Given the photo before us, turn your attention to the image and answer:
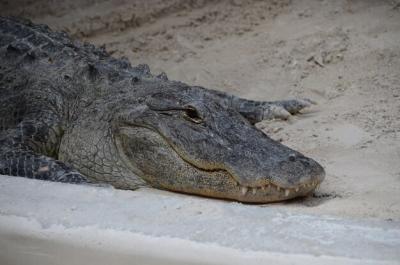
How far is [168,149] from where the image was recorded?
14.5 ft

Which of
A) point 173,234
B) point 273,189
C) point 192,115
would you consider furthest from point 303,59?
point 173,234

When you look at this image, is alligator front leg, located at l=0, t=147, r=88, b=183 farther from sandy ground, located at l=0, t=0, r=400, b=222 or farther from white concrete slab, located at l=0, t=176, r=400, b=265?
sandy ground, located at l=0, t=0, r=400, b=222

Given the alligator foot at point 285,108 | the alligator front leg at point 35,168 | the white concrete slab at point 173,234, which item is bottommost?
the white concrete slab at point 173,234

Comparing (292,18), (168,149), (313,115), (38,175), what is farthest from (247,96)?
(38,175)

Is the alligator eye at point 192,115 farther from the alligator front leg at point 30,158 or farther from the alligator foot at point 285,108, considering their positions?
the alligator foot at point 285,108

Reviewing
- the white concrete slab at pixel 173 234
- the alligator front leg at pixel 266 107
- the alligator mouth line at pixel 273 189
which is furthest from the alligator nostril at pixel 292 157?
the alligator front leg at pixel 266 107

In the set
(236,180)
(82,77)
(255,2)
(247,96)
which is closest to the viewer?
(236,180)

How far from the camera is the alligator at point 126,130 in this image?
4.07 metres

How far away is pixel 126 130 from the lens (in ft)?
15.3

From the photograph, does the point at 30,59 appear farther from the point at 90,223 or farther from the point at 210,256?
the point at 210,256

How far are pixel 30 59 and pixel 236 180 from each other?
2.42 meters

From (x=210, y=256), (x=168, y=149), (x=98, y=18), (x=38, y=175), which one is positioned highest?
(x=98, y=18)

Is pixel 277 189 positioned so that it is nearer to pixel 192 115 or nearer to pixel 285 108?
pixel 192 115

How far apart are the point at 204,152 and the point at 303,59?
2.44 metres
